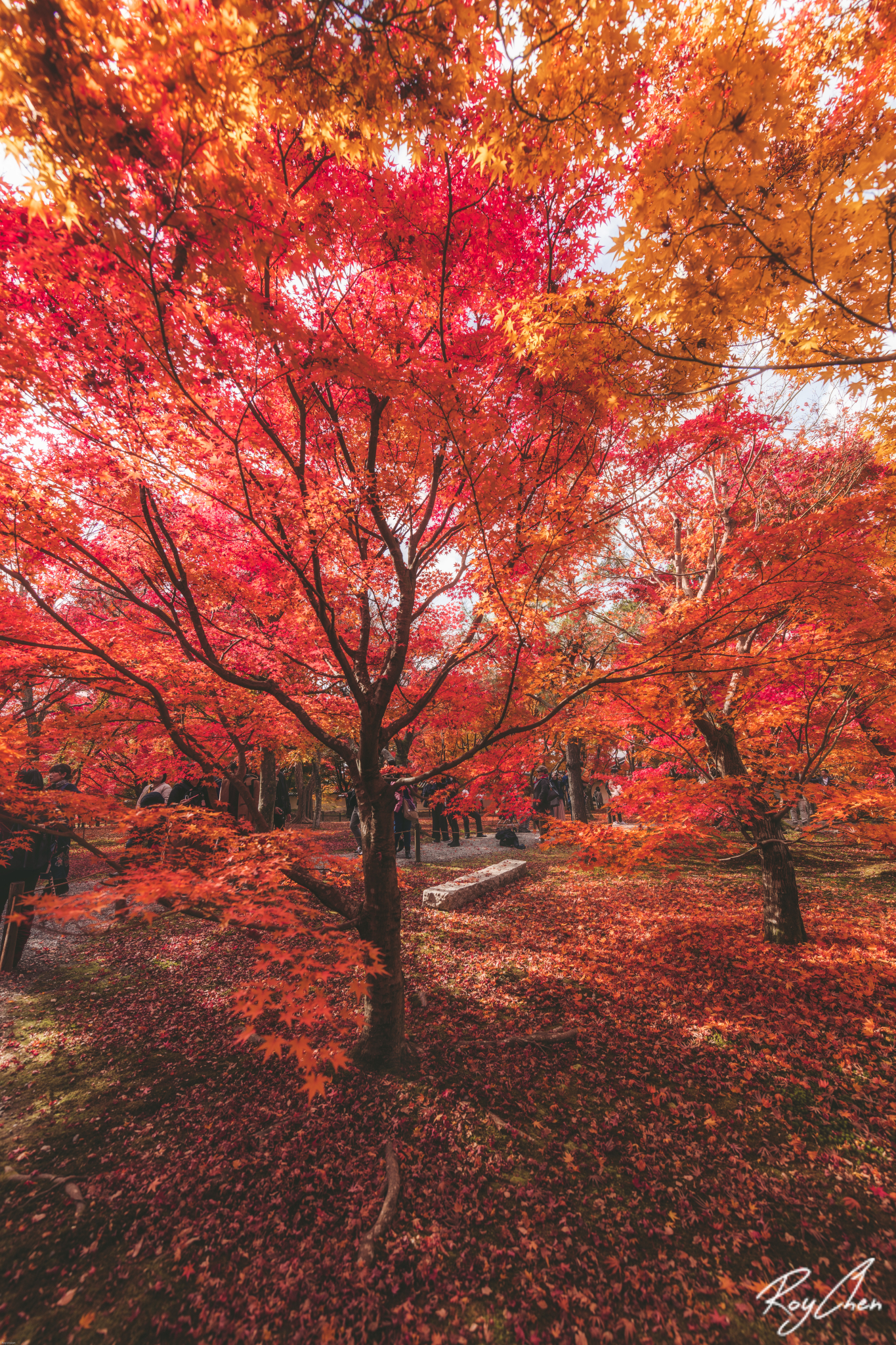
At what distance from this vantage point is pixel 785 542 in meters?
5.22

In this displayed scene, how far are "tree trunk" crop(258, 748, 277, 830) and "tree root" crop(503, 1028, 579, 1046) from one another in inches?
323

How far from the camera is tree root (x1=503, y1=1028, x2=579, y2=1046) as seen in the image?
176 inches

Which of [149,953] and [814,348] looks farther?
[149,953]

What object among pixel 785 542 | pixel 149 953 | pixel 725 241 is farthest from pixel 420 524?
pixel 149 953

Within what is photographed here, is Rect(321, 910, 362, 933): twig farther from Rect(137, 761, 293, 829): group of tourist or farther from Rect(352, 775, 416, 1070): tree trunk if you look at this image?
Rect(137, 761, 293, 829): group of tourist

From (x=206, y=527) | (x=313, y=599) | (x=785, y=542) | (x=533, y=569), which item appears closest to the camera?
(x=313, y=599)

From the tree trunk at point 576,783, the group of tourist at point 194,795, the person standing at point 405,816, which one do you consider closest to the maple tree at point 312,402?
the group of tourist at point 194,795

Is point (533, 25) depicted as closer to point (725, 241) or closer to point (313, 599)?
point (725, 241)

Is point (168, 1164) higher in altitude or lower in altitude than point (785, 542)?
lower

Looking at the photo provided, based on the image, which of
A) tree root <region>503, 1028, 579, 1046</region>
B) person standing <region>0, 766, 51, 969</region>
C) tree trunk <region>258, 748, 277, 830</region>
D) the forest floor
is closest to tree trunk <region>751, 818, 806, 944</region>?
the forest floor

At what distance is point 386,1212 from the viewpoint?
111 inches

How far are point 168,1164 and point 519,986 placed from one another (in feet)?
12.3

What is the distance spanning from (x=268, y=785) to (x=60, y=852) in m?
4.08

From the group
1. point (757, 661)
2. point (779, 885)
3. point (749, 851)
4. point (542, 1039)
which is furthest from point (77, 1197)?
point (779, 885)
